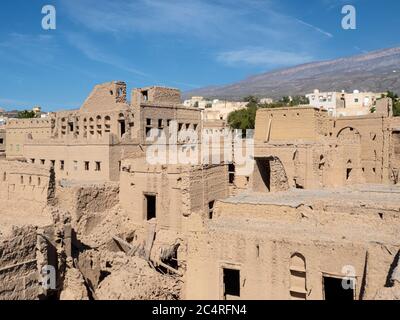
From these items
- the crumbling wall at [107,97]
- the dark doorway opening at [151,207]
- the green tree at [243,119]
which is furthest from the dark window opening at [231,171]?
the green tree at [243,119]

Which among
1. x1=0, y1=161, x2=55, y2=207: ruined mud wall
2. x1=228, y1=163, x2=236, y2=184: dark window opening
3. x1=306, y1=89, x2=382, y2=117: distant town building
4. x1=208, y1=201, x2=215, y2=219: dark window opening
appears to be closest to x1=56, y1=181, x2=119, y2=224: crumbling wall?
x1=0, y1=161, x2=55, y2=207: ruined mud wall

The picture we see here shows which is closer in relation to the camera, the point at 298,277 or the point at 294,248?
the point at 294,248

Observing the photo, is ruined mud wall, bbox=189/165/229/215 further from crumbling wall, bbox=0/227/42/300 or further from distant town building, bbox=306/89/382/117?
distant town building, bbox=306/89/382/117

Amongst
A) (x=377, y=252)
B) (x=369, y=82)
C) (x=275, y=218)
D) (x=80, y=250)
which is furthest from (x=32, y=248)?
(x=369, y=82)

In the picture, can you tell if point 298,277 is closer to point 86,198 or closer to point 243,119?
point 86,198

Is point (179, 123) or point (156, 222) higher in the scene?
point (179, 123)

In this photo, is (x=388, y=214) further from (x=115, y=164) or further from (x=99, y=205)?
A: (x=115, y=164)

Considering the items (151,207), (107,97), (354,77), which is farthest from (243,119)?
(354,77)

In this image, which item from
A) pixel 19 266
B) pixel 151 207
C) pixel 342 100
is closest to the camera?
pixel 19 266

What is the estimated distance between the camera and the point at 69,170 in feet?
92.1

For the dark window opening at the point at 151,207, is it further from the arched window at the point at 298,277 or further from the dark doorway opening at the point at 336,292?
the arched window at the point at 298,277

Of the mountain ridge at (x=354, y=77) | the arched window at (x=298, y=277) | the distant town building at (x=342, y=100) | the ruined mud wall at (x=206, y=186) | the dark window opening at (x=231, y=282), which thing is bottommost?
the dark window opening at (x=231, y=282)

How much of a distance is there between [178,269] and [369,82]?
143066mm

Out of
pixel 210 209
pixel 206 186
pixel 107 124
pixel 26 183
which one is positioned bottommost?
pixel 210 209
